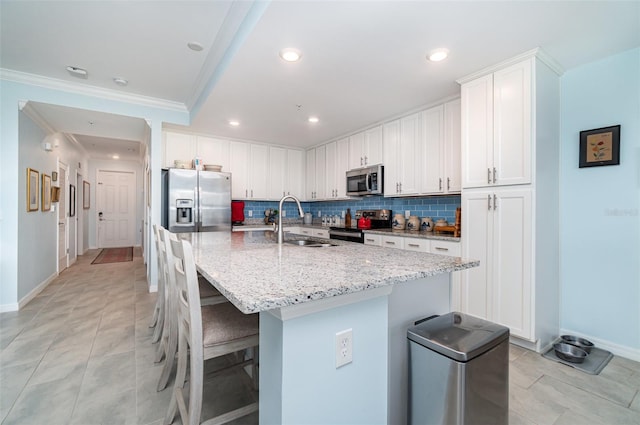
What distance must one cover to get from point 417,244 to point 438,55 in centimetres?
185

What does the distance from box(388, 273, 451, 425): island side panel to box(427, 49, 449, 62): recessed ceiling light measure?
1.79 meters

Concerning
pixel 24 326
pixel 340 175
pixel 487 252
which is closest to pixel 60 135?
pixel 24 326

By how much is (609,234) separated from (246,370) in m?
3.04

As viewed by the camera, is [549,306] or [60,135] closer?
[549,306]

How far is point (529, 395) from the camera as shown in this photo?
177 cm

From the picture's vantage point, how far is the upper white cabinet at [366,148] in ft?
13.3

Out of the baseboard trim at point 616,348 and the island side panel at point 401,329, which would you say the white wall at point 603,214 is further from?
the island side panel at point 401,329

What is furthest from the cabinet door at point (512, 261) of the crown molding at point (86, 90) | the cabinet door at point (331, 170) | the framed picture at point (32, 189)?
the framed picture at point (32, 189)

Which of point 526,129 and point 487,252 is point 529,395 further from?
point 526,129

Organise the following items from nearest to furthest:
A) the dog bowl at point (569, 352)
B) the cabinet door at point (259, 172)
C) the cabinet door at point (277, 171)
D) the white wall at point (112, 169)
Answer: the dog bowl at point (569, 352)
the cabinet door at point (259, 172)
the cabinet door at point (277, 171)
the white wall at point (112, 169)

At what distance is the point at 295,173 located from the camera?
18.2 ft

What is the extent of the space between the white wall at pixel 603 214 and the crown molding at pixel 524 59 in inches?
9.7

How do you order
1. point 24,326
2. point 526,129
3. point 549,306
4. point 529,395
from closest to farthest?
1. point 529,395
2. point 526,129
3. point 549,306
4. point 24,326

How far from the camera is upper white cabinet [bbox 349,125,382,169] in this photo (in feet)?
13.3
